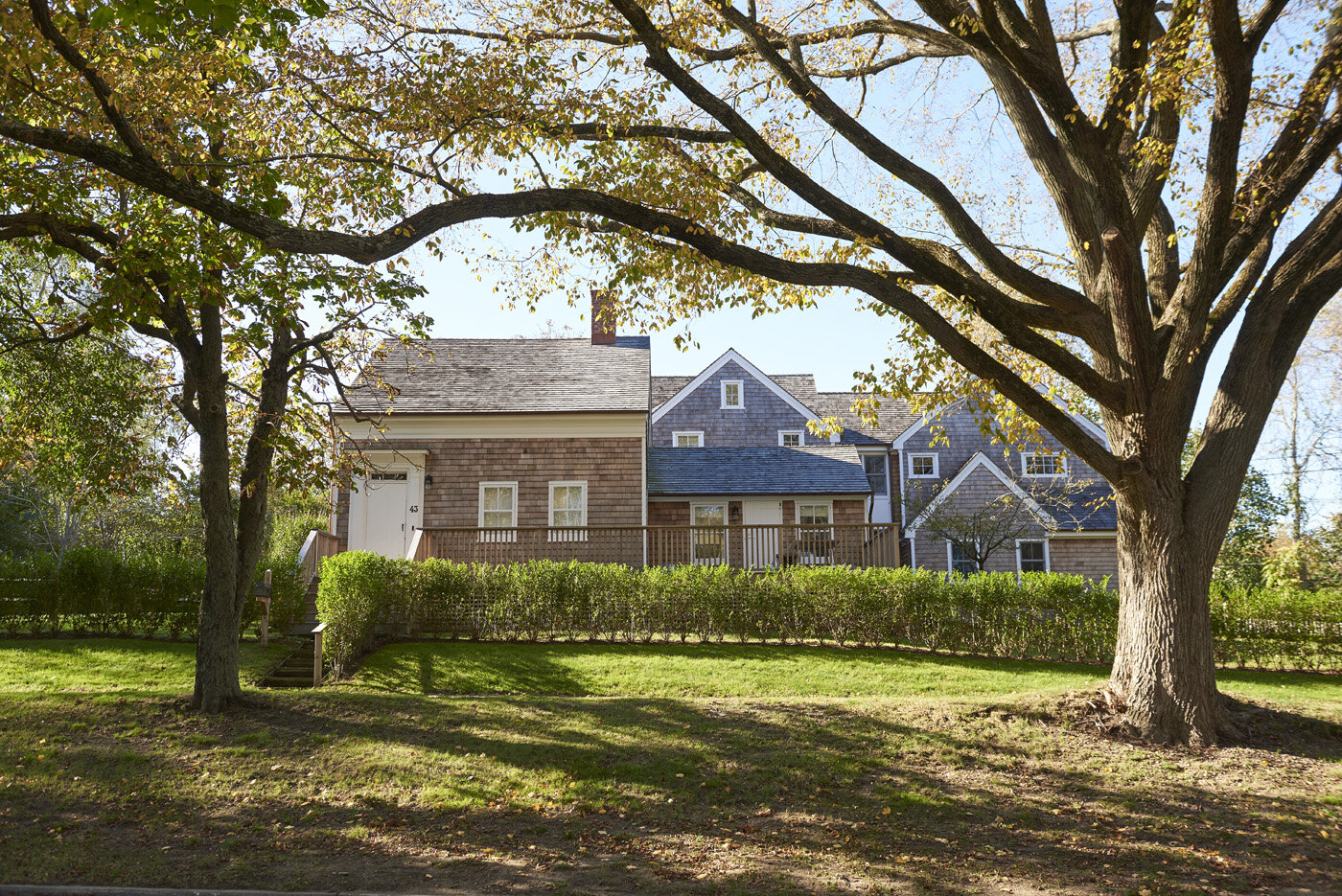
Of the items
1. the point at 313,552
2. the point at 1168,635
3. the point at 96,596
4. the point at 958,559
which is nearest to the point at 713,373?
the point at 958,559

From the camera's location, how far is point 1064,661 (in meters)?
13.7

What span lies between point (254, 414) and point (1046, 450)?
9979 mm

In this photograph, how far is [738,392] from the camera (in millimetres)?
30391

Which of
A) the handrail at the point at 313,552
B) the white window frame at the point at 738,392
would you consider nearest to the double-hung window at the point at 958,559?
the white window frame at the point at 738,392

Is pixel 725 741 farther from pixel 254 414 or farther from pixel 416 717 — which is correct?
pixel 254 414

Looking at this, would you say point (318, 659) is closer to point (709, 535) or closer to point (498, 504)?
point (498, 504)

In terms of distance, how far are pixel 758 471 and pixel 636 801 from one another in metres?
15.2

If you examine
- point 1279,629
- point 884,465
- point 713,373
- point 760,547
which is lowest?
point 1279,629

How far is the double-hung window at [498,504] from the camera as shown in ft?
64.8

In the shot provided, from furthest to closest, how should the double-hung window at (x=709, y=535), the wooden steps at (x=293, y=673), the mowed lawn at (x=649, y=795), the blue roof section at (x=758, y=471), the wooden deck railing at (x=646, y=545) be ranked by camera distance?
the blue roof section at (x=758, y=471) < the double-hung window at (x=709, y=535) < the wooden deck railing at (x=646, y=545) < the wooden steps at (x=293, y=673) < the mowed lawn at (x=649, y=795)

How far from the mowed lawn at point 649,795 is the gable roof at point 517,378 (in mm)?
9904

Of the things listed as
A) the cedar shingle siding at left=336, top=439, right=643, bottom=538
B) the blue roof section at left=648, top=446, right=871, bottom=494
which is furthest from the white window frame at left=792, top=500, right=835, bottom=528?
the cedar shingle siding at left=336, top=439, right=643, bottom=538

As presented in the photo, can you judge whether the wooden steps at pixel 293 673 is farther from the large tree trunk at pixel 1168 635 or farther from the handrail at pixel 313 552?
the large tree trunk at pixel 1168 635

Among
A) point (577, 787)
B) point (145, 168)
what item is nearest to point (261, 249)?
point (145, 168)
